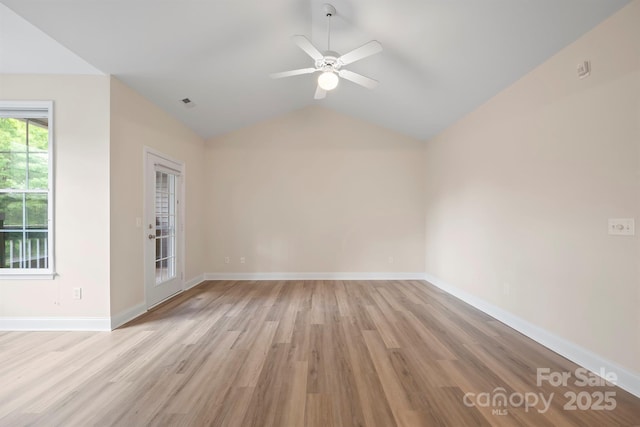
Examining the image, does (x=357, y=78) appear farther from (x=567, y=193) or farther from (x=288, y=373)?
(x=288, y=373)

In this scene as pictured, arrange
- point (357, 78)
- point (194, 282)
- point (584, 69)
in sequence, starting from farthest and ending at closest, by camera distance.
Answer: point (194, 282) < point (357, 78) < point (584, 69)

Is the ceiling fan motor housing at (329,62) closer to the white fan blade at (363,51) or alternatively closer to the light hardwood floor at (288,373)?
the white fan blade at (363,51)

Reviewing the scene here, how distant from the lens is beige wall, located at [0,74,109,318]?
8.98 ft

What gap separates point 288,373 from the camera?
6.48 ft

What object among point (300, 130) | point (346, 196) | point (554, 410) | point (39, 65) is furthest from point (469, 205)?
point (39, 65)

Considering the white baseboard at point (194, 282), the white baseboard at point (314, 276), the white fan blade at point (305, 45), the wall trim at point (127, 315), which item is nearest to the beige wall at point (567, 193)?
the white baseboard at point (314, 276)

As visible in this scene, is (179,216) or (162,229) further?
(179,216)

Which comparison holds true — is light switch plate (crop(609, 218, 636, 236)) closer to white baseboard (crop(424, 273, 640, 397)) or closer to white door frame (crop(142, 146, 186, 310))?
white baseboard (crop(424, 273, 640, 397))

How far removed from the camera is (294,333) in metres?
2.68

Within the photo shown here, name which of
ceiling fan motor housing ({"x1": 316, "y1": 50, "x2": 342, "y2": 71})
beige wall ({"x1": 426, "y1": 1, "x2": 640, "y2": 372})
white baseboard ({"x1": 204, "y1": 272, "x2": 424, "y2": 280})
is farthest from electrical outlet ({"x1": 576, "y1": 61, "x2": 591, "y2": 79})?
white baseboard ({"x1": 204, "y1": 272, "x2": 424, "y2": 280})

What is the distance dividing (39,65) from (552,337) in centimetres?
563

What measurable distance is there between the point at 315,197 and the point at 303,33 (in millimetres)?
2770

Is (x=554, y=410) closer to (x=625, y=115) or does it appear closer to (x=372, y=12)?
(x=625, y=115)

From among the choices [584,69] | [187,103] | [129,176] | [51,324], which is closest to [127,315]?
[51,324]
